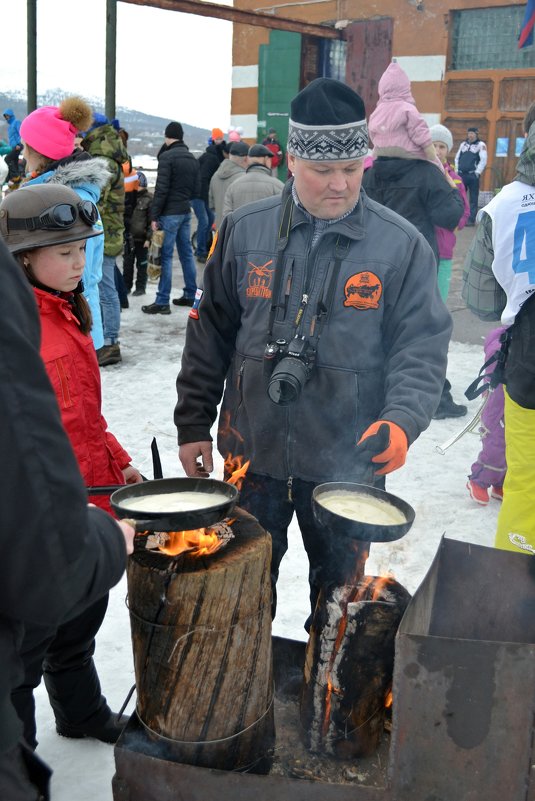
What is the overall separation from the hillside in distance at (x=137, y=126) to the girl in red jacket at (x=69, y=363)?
30.2 meters

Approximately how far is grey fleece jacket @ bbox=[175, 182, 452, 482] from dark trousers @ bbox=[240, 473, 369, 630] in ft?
0.29

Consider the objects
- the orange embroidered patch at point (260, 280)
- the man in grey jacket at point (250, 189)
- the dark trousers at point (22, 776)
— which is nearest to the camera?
the dark trousers at point (22, 776)

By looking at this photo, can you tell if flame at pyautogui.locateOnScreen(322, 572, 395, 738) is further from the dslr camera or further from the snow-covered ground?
the snow-covered ground

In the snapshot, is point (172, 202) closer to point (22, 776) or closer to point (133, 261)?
point (133, 261)

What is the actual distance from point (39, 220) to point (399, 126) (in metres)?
3.83

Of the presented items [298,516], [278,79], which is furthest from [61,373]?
[278,79]

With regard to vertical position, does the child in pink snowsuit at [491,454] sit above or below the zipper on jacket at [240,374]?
below

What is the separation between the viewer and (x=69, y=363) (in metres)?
2.69

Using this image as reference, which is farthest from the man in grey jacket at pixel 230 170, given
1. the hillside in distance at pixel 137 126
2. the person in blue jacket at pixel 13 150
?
the hillside in distance at pixel 137 126

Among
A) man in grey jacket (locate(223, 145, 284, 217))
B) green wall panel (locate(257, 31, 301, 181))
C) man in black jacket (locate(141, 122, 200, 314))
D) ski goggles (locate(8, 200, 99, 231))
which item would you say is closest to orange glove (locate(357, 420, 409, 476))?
ski goggles (locate(8, 200, 99, 231))

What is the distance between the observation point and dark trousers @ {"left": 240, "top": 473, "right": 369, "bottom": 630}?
2.81m

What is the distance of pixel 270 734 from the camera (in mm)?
2455

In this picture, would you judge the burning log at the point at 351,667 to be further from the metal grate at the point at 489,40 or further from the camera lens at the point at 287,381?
the metal grate at the point at 489,40

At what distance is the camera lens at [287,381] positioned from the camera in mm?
2525
